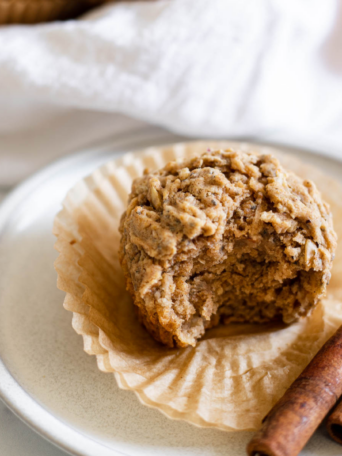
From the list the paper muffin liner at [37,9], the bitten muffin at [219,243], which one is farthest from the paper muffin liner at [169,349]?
the paper muffin liner at [37,9]

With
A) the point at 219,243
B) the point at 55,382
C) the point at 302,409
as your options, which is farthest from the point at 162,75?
the point at 302,409

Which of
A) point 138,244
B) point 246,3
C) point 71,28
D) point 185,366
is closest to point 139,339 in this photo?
point 185,366

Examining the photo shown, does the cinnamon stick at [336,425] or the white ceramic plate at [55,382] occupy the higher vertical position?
the cinnamon stick at [336,425]

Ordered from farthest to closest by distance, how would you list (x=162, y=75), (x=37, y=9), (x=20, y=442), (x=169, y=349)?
(x=37, y=9), (x=162, y=75), (x=169, y=349), (x=20, y=442)

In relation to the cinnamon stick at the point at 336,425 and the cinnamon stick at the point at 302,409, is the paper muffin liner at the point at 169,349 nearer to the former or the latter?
the cinnamon stick at the point at 302,409

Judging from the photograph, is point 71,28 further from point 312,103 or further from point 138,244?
point 138,244

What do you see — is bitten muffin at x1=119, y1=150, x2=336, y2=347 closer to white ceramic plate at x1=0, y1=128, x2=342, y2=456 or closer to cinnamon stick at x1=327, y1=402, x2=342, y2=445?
white ceramic plate at x1=0, y1=128, x2=342, y2=456

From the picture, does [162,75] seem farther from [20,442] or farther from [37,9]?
[20,442]
